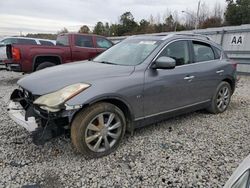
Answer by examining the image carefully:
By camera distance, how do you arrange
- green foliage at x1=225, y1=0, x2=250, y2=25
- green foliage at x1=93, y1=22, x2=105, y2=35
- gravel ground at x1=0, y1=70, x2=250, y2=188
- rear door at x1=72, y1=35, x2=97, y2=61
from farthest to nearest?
green foliage at x1=93, y1=22, x2=105, y2=35 < green foliage at x1=225, y1=0, x2=250, y2=25 < rear door at x1=72, y1=35, x2=97, y2=61 < gravel ground at x1=0, y1=70, x2=250, y2=188

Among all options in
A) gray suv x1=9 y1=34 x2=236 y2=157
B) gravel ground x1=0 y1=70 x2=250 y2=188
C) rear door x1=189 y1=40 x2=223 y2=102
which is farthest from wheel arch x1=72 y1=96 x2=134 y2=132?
rear door x1=189 y1=40 x2=223 y2=102

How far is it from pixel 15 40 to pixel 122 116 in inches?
415

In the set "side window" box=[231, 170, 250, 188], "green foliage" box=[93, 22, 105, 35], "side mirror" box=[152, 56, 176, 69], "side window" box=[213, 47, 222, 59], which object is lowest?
"side window" box=[231, 170, 250, 188]

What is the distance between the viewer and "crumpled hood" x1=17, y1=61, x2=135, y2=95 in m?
3.08

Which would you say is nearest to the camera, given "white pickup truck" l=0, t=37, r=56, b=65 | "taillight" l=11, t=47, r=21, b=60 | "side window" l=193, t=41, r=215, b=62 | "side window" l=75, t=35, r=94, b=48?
"side window" l=193, t=41, r=215, b=62

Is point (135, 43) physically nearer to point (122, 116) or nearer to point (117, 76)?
point (117, 76)

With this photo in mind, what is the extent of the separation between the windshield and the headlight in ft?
3.51

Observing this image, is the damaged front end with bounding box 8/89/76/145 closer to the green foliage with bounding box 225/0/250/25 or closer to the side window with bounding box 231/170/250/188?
the side window with bounding box 231/170/250/188

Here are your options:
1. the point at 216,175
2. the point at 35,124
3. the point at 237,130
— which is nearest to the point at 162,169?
the point at 216,175

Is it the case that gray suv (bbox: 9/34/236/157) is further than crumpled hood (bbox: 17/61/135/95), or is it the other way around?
crumpled hood (bbox: 17/61/135/95)

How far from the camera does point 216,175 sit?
2.93m

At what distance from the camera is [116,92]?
324 centimetres

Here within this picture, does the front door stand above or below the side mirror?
below

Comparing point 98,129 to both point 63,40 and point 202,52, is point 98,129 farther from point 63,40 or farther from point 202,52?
point 63,40
